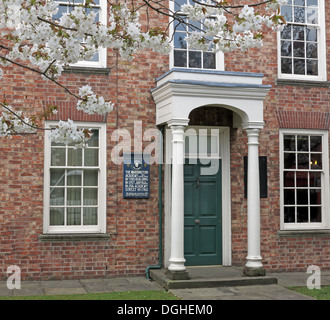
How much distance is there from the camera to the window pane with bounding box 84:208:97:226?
9.89 metres

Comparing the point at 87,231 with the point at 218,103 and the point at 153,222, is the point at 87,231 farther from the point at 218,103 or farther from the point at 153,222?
the point at 218,103

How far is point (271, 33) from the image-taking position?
1098 centimetres

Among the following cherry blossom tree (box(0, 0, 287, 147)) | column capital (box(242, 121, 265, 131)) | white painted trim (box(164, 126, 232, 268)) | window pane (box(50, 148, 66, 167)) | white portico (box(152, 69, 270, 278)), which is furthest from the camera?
white painted trim (box(164, 126, 232, 268))

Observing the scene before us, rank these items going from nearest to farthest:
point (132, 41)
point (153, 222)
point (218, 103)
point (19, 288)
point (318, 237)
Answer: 1. point (132, 41)
2. point (19, 288)
3. point (218, 103)
4. point (153, 222)
5. point (318, 237)

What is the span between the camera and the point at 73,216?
32.2ft

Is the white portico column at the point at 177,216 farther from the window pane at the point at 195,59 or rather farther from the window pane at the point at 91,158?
the window pane at the point at 195,59

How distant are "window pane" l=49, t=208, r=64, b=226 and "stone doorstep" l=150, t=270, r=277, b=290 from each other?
2.07 metres

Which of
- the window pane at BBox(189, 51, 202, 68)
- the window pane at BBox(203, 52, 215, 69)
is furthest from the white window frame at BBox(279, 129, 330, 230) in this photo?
the window pane at BBox(189, 51, 202, 68)

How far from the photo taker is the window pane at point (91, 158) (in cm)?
998

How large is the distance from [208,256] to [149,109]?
3.18m

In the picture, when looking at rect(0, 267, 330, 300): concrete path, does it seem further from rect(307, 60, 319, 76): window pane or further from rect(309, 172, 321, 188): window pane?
rect(307, 60, 319, 76): window pane

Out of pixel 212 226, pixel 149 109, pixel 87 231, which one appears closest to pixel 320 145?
pixel 212 226

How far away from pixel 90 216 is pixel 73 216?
0.32m

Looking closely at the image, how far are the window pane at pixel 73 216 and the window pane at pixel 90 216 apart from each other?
0.44 ft
